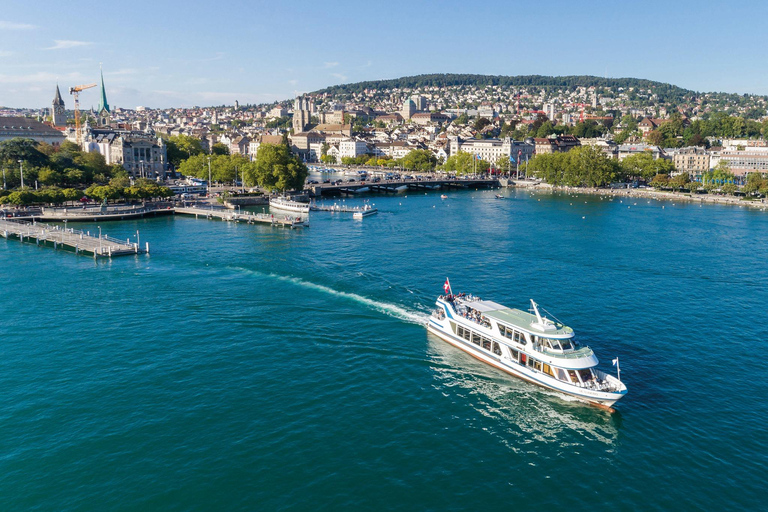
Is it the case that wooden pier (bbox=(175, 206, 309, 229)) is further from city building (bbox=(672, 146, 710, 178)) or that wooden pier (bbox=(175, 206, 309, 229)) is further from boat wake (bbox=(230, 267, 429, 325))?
city building (bbox=(672, 146, 710, 178))

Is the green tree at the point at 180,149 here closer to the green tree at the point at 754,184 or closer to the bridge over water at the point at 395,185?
the bridge over water at the point at 395,185

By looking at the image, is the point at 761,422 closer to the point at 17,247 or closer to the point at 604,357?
the point at 604,357

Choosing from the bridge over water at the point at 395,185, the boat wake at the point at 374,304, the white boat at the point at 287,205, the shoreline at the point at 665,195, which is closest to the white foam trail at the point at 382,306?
the boat wake at the point at 374,304

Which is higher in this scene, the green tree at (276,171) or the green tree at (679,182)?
the green tree at (276,171)

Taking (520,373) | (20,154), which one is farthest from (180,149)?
(520,373)

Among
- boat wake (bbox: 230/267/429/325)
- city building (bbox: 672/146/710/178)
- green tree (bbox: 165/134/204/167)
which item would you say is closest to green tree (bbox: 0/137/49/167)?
green tree (bbox: 165/134/204/167)

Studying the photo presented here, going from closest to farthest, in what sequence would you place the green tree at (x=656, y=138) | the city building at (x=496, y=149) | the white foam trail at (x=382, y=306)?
1. the white foam trail at (x=382, y=306)
2. the city building at (x=496, y=149)
3. the green tree at (x=656, y=138)
